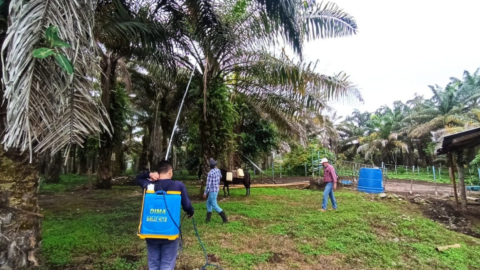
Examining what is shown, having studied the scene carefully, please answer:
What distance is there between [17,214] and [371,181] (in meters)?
12.4

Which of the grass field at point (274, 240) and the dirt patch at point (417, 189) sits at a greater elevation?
the dirt patch at point (417, 189)

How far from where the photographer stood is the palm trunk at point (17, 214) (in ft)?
11.4

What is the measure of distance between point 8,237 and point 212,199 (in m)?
A: 3.67

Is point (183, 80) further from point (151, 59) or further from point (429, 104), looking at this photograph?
point (429, 104)

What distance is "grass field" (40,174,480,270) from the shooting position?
4.40m

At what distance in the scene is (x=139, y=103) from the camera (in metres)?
19.8

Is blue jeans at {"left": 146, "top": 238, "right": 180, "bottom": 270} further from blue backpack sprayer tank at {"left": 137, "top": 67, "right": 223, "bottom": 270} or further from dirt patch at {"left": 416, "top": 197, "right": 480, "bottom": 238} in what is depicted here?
dirt patch at {"left": 416, "top": 197, "right": 480, "bottom": 238}

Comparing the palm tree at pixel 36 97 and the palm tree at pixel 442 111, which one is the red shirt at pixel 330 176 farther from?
the palm tree at pixel 442 111

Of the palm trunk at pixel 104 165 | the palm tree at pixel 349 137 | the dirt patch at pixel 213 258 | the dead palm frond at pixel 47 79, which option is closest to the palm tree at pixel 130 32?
the dead palm frond at pixel 47 79

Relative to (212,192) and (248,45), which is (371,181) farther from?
(212,192)

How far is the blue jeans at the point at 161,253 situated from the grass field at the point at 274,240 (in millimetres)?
1101

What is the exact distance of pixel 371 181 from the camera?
12.7m

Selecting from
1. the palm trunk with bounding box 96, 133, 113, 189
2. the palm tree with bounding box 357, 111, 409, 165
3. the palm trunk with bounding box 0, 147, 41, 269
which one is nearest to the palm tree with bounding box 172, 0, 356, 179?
the palm trunk with bounding box 0, 147, 41, 269

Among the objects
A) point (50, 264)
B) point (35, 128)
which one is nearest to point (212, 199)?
point (50, 264)
